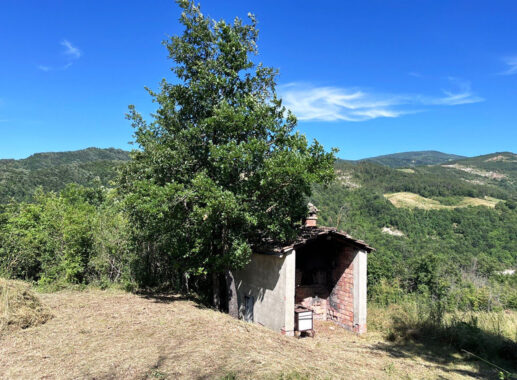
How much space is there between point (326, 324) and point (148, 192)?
874 centimetres

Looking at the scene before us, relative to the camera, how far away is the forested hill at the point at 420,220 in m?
38.0

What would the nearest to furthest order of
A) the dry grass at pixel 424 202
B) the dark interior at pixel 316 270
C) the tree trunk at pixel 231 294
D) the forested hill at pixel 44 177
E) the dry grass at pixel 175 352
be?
the dry grass at pixel 175 352 < the tree trunk at pixel 231 294 < the dark interior at pixel 316 270 < the forested hill at pixel 44 177 < the dry grass at pixel 424 202

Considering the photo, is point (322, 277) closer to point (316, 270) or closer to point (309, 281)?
point (316, 270)

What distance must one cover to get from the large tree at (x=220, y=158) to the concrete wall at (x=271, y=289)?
91 centimetres

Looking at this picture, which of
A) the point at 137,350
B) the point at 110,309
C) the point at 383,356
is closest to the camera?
the point at 137,350

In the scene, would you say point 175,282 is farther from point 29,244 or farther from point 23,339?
point 23,339

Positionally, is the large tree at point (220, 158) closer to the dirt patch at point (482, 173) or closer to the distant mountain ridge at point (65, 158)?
the distant mountain ridge at point (65, 158)

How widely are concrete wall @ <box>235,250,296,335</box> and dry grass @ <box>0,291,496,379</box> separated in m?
1.16

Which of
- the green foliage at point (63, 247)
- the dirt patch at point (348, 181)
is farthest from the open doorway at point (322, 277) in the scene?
the dirt patch at point (348, 181)

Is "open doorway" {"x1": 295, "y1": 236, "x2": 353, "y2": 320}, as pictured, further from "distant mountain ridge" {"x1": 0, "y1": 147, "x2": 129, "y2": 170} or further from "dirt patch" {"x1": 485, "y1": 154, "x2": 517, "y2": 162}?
"dirt patch" {"x1": 485, "y1": 154, "x2": 517, "y2": 162}

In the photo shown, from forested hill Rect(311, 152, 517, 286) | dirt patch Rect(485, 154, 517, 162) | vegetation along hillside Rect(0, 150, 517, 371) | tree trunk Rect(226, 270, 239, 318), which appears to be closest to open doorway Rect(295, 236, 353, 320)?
vegetation along hillside Rect(0, 150, 517, 371)

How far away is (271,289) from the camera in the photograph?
1141 centimetres

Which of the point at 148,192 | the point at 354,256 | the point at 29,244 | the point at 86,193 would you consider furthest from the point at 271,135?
the point at 86,193

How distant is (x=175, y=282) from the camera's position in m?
Result: 14.9
